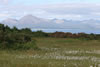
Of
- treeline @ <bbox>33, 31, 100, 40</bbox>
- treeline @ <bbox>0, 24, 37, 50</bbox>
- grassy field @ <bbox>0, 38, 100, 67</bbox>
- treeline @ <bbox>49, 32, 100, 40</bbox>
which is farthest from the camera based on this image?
treeline @ <bbox>33, 31, 100, 40</bbox>

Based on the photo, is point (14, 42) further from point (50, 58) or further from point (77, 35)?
point (77, 35)

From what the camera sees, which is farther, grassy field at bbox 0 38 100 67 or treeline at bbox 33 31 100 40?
treeline at bbox 33 31 100 40

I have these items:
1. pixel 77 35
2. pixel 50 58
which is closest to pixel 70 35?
pixel 77 35

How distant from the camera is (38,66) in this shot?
1064cm

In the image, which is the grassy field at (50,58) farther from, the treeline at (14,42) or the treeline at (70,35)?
the treeline at (70,35)

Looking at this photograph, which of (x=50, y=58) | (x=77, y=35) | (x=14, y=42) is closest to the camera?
(x=50, y=58)

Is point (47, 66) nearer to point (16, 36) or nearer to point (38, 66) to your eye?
point (38, 66)

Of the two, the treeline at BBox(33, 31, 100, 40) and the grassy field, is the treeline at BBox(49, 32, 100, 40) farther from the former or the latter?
the grassy field

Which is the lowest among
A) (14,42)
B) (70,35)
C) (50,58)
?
(50,58)

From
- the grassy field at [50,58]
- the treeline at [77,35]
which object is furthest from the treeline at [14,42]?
the treeline at [77,35]

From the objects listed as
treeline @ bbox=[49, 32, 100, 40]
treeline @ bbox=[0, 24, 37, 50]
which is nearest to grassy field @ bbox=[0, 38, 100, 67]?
treeline @ bbox=[0, 24, 37, 50]

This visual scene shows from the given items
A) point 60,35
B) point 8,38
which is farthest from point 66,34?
point 8,38

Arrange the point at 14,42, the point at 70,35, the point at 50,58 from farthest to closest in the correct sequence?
the point at 70,35 < the point at 14,42 < the point at 50,58

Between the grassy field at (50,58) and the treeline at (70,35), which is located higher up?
the treeline at (70,35)
